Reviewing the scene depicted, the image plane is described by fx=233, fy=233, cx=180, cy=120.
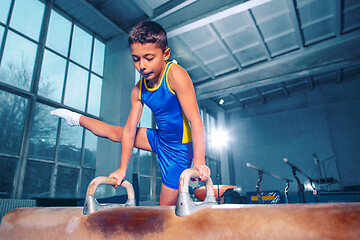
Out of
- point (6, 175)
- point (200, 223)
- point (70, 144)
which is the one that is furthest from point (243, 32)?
point (200, 223)

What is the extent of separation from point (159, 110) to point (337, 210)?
4.14 feet

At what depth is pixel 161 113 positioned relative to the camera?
1.68 meters

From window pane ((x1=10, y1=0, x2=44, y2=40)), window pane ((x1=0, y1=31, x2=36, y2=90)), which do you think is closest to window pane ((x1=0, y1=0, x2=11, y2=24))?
window pane ((x1=10, y1=0, x2=44, y2=40))

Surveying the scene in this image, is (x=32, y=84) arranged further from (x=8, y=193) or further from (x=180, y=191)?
(x=180, y=191)

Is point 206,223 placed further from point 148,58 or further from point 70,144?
point 70,144

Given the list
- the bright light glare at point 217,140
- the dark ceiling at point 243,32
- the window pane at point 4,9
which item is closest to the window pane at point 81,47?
the dark ceiling at point 243,32

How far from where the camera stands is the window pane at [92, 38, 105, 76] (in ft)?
23.0

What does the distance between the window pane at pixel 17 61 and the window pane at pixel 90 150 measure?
185 cm

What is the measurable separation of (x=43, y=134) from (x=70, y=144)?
671 millimetres

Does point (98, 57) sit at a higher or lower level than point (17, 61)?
higher

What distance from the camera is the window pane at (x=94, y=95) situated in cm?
655

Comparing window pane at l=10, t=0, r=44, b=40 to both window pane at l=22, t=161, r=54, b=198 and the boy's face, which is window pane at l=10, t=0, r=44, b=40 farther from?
the boy's face

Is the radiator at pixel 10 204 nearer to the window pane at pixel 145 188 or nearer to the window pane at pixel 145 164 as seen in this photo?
the window pane at pixel 145 188

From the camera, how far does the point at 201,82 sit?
984 centimetres
